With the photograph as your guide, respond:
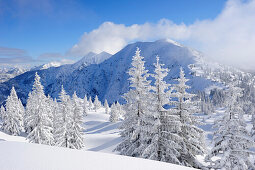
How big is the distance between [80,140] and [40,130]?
694cm

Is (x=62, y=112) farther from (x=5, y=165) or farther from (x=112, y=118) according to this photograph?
(x=112, y=118)

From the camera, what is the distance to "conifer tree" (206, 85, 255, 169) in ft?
44.7

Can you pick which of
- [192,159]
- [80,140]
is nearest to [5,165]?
[192,159]

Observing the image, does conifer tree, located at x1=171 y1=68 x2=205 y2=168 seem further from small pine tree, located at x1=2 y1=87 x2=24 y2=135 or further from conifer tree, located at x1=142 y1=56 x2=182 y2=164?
small pine tree, located at x1=2 y1=87 x2=24 y2=135

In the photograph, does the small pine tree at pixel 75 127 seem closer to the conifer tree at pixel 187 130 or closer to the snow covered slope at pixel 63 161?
the conifer tree at pixel 187 130

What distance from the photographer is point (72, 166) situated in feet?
24.1

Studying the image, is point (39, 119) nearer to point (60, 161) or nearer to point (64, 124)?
point (64, 124)

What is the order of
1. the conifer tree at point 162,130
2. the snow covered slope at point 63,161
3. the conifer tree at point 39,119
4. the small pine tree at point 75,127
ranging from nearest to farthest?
the snow covered slope at point 63,161 → the conifer tree at point 162,130 → the conifer tree at point 39,119 → the small pine tree at point 75,127

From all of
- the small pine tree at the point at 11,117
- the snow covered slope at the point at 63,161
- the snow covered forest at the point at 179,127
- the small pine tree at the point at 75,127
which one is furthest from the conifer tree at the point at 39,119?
the small pine tree at the point at 11,117

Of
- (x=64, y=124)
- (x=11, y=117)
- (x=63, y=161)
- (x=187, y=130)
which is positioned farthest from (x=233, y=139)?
(x=11, y=117)

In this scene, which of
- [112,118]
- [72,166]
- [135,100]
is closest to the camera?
[72,166]

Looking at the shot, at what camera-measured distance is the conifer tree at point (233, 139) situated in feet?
44.7

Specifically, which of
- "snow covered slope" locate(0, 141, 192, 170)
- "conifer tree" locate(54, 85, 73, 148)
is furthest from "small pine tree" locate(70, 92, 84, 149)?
"snow covered slope" locate(0, 141, 192, 170)

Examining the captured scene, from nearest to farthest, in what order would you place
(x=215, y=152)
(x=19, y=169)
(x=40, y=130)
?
(x=19, y=169)
(x=215, y=152)
(x=40, y=130)
